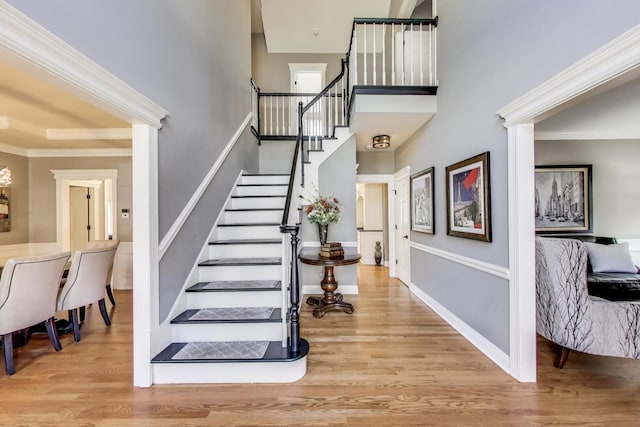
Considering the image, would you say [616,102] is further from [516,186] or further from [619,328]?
[619,328]

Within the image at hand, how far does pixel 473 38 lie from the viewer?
7.98 feet

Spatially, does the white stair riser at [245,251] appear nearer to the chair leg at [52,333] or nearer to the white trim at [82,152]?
the chair leg at [52,333]

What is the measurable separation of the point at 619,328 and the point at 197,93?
4148mm

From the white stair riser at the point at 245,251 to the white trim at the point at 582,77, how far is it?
97.3 inches

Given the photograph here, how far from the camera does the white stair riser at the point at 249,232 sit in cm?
312

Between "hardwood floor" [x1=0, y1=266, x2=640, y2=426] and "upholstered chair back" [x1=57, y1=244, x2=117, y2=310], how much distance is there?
454mm

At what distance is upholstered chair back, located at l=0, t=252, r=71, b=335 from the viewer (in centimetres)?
209

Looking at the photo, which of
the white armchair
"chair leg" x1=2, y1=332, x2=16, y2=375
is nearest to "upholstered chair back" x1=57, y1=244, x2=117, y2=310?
"chair leg" x1=2, y1=332, x2=16, y2=375

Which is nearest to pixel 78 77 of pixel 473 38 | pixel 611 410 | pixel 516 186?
pixel 516 186

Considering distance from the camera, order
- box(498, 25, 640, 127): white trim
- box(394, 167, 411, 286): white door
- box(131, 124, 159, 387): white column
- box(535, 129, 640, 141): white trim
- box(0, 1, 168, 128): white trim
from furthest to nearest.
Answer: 1. box(394, 167, 411, 286): white door
2. box(535, 129, 640, 141): white trim
3. box(131, 124, 159, 387): white column
4. box(498, 25, 640, 127): white trim
5. box(0, 1, 168, 128): white trim

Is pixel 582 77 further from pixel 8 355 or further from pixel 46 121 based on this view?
pixel 46 121

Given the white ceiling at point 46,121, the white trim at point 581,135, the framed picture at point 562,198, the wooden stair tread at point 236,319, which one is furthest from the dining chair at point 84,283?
the white trim at point 581,135

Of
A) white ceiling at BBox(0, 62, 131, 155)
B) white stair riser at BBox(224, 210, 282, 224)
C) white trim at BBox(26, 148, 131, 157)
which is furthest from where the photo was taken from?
white trim at BBox(26, 148, 131, 157)

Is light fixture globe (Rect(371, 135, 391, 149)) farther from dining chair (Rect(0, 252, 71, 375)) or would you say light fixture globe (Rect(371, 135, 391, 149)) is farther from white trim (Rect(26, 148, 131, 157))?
white trim (Rect(26, 148, 131, 157))
